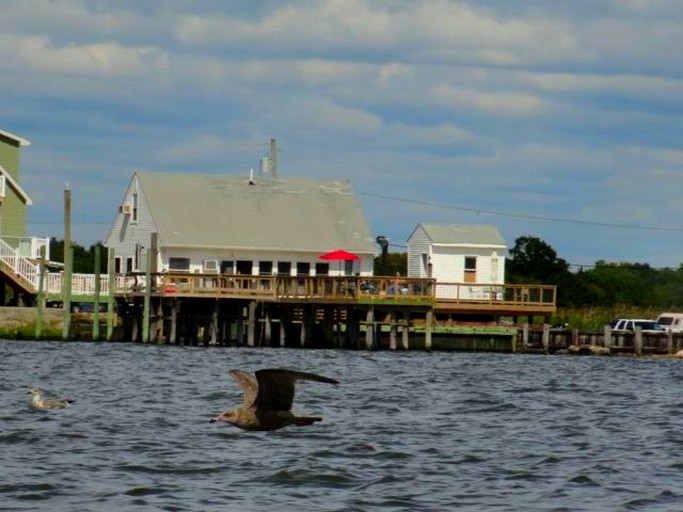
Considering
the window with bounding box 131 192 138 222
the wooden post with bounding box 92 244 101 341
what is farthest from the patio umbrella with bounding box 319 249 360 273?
the wooden post with bounding box 92 244 101 341

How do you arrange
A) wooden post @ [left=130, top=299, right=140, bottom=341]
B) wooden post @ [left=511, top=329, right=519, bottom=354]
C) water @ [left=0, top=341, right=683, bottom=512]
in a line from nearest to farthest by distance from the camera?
water @ [left=0, top=341, right=683, bottom=512] → wooden post @ [left=511, top=329, right=519, bottom=354] → wooden post @ [left=130, top=299, right=140, bottom=341]

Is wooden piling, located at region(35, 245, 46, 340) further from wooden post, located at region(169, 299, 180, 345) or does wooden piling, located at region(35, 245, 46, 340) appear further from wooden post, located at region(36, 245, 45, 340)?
wooden post, located at region(169, 299, 180, 345)

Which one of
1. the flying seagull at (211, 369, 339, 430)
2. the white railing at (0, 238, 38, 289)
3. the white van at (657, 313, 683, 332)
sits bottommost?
the flying seagull at (211, 369, 339, 430)

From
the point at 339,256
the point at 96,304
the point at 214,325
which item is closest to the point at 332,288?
A: the point at 214,325

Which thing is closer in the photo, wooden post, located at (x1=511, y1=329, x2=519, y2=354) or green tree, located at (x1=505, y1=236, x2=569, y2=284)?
wooden post, located at (x1=511, y1=329, x2=519, y2=354)

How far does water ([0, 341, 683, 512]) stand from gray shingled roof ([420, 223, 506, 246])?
27.6 metres

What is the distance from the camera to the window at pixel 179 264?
229 ft

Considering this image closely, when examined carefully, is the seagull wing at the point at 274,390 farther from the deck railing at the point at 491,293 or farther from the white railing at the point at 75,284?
the white railing at the point at 75,284

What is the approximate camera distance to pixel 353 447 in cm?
2448

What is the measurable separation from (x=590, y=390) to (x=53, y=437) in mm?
17391

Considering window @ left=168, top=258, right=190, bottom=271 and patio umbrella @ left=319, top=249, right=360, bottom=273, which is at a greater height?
patio umbrella @ left=319, top=249, right=360, bottom=273

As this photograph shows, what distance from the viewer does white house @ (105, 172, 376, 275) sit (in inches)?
2761

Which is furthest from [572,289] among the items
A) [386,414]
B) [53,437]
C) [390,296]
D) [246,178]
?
[53,437]

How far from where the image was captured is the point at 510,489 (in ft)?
67.9
